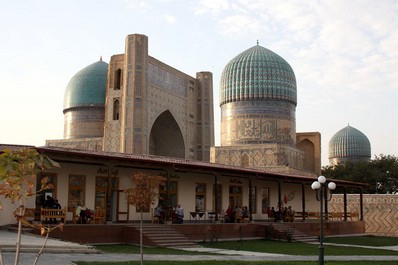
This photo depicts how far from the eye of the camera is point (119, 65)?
38.0 meters

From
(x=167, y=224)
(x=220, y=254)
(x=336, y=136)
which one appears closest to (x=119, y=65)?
(x=167, y=224)

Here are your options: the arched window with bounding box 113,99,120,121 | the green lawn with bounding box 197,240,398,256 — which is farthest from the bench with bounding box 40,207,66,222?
→ the arched window with bounding box 113,99,120,121

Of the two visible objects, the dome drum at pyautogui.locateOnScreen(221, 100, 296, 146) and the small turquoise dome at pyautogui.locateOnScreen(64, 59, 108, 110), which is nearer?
the small turquoise dome at pyautogui.locateOnScreen(64, 59, 108, 110)

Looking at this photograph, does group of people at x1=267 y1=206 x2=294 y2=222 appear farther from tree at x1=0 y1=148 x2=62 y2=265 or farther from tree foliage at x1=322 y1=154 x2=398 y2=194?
tree foliage at x1=322 y1=154 x2=398 y2=194

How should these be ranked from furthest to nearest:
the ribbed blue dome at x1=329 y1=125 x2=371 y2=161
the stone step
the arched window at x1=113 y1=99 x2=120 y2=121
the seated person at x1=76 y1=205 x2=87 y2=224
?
the ribbed blue dome at x1=329 y1=125 x2=371 y2=161
the arched window at x1=113 y1=99 x2=120 y2=121
the seated person at x1=76 y1=205 x2=87 y2=224
the stone step

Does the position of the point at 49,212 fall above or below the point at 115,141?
below

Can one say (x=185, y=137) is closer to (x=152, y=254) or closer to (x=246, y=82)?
(x=246, y=82)

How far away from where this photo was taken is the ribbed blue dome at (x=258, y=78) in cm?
5041

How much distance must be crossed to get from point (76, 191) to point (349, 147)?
5545 centimetres

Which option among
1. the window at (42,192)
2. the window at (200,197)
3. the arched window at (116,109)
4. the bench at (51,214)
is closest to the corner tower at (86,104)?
the arched window at (116,109)

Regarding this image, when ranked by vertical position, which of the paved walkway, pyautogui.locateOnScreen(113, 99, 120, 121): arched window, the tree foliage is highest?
pyautogui.locateOnScreen(113, 99, 120, 121): arched window

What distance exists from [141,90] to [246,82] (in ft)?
54.3

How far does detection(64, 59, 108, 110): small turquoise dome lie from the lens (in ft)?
160

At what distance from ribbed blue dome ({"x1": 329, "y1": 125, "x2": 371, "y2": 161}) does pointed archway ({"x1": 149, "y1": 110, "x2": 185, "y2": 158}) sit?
3695 cm
